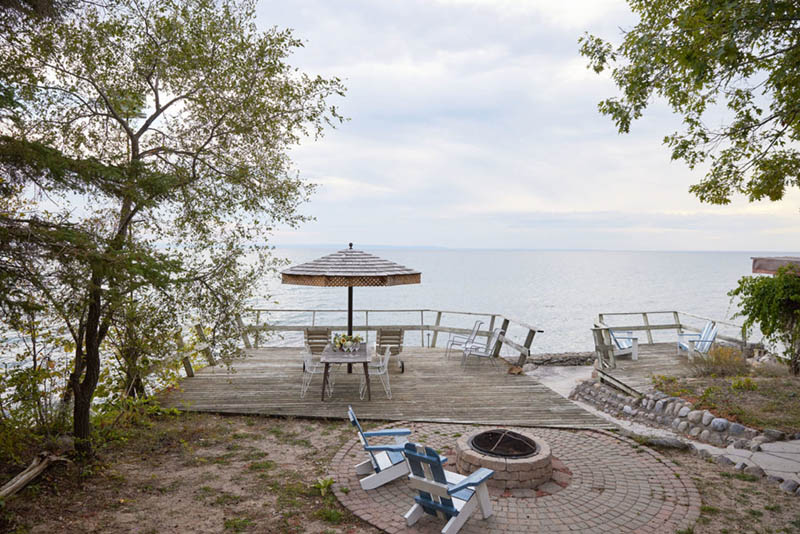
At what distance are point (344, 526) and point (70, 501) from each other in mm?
2533

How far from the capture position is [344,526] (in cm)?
378

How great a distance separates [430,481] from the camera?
3.62 m

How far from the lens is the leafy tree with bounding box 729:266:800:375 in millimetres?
8336

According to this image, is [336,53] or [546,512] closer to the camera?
[546,512]

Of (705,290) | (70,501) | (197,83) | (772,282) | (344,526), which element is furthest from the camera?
(705,290)

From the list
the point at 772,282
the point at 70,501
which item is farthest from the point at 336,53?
the point at 772,282

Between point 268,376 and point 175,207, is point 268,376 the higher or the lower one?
the lower one

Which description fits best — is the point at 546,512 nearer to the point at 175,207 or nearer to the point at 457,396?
the point at 457,396

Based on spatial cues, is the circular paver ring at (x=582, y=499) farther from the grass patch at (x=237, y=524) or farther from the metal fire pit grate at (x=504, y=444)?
the grass patch at (x=237, y=524)

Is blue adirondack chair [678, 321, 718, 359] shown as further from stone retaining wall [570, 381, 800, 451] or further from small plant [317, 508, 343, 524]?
small plant [317, 508, 343, 524]

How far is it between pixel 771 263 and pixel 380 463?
9080mm

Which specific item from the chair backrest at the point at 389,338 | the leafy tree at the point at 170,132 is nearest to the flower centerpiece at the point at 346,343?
the chair backrest at the point at 389,338

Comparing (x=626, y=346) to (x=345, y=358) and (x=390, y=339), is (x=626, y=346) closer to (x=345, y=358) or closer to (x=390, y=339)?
(x=390, y=339)

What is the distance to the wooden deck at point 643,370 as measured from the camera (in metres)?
9.16
